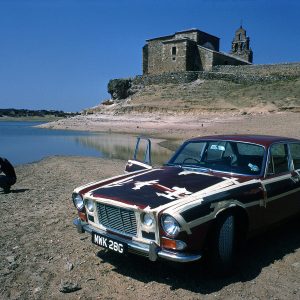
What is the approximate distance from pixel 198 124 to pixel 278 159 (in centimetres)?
2530

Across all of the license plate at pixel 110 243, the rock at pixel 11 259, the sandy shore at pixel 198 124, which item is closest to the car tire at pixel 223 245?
the license plate at pixel 110 243

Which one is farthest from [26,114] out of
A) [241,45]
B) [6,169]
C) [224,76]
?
[6,169]

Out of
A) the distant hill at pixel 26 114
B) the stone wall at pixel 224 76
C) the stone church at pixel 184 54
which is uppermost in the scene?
the stone church at pixel 184 54

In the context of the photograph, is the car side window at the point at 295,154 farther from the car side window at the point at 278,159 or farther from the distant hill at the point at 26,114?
the distant hill at the point at 26,114

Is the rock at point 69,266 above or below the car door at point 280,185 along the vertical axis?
below

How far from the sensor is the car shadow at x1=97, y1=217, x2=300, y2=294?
4.31m

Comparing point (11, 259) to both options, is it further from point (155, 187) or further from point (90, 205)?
point (155, 187)

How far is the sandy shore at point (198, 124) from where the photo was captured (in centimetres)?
2461

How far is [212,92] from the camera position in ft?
129

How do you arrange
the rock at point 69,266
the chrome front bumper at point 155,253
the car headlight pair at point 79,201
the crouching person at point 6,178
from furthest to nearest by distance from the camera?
the crouching person at point 6,178 < the car headlight pair at point 79,201 < the rock at point 69,266 < the chrome front bumper at point 155,253

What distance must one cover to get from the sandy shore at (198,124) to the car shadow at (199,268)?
16.1 m

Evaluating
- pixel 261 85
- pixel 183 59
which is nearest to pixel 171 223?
pixel 261 85

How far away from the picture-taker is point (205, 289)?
4.17 meters

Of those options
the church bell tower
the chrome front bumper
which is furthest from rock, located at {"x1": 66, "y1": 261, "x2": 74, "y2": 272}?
the church bell tower
